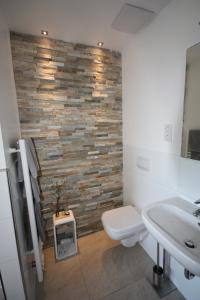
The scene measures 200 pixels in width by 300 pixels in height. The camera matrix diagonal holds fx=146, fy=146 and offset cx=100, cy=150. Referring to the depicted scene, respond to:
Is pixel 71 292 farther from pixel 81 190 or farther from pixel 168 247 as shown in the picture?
pixel 168 247

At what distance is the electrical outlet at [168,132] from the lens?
4.25 feet

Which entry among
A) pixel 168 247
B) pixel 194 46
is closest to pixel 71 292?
pixel 168 247

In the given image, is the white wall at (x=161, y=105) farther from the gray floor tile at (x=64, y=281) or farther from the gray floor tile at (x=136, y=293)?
the gray floor tile at (x=64, y=281)

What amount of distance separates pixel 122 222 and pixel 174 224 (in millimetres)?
603

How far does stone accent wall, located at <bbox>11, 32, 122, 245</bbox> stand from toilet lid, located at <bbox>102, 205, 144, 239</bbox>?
43cm

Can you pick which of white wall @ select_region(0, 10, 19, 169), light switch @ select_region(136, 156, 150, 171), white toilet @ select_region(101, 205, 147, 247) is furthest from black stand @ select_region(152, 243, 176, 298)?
white wall @ select_region(0, 10, 19, 169)

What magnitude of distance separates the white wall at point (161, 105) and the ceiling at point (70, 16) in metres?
0.21

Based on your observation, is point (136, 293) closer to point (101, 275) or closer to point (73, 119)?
point (101, 275)

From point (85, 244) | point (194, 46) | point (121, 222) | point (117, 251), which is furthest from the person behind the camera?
point (85, 244)

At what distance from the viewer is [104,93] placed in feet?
6.28

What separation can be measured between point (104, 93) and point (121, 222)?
61.6 inches

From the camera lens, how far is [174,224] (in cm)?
110

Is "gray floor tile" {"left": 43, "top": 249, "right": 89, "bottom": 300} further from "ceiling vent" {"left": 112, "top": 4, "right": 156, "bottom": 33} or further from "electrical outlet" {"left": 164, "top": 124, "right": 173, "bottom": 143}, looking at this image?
"ceiling vent" {"left": 112, "top": 4, "right": 156, "bottom": 33}

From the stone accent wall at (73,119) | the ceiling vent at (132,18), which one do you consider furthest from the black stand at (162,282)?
the ceiling vent at (132,18)
